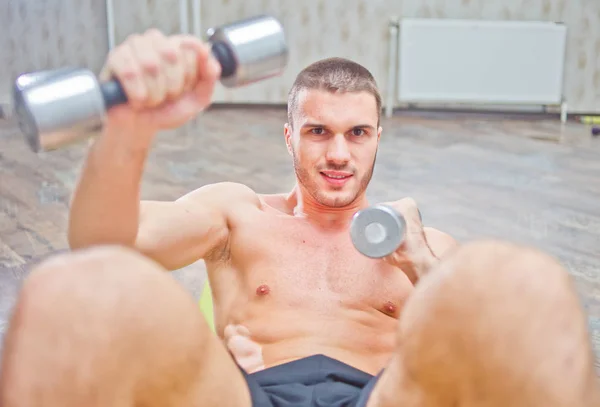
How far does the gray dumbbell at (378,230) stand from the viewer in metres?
1.17

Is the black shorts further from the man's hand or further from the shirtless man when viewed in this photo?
the man's hand

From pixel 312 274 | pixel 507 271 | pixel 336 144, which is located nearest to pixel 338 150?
pixel 336 144

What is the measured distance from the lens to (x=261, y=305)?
1.32 meters

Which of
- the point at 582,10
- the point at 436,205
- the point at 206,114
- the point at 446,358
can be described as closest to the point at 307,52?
the point at 206,114

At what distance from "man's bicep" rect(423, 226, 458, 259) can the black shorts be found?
0.28 meters

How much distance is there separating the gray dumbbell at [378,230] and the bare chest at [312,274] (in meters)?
0.17

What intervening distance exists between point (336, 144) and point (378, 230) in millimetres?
292

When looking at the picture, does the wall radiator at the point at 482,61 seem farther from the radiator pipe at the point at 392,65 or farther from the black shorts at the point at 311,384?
the black shorts at the point at 311,384

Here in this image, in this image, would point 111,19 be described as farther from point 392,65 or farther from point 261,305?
point 261,305

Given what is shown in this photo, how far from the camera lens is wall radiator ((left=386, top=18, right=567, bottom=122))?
17.2 feet

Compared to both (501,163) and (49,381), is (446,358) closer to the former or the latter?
(49,381)

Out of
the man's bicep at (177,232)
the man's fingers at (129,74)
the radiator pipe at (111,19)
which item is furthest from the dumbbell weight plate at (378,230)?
the radiator pipe at (111,19)

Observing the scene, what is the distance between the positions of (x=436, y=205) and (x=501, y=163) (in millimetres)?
964

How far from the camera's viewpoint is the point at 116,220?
3.54 feet
